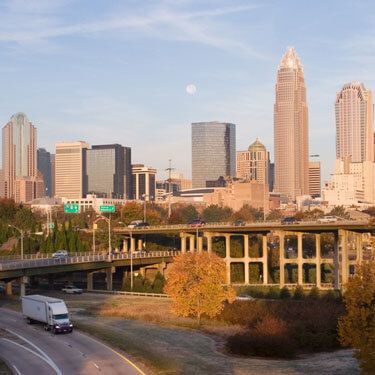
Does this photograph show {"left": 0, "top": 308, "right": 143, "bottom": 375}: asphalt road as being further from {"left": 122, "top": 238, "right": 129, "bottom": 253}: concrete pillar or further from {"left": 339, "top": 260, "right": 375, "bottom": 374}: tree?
{"left": 122, "top": 238, "right": 129, "bottom": 253}: concrete pillar

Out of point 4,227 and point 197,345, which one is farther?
point 4,227

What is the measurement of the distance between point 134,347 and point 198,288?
22.5 metres

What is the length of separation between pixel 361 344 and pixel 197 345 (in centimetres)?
2224

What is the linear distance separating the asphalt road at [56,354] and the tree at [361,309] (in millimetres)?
15225

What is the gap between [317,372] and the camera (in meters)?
60.9

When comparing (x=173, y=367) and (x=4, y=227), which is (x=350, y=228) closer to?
(x=4, y=227)

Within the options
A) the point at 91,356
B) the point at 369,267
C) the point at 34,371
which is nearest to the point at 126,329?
the point at 91,356

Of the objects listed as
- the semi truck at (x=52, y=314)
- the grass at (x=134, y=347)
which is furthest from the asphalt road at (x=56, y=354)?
the grass at (x=134, y=347)

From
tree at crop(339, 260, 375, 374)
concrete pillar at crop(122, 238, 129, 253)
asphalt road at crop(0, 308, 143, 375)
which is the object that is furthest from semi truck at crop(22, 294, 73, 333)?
concrete pillar at crop(122, 238, 129, 253)

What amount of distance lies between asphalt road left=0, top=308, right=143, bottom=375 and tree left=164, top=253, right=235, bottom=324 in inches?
743

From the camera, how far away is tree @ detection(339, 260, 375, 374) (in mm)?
53406

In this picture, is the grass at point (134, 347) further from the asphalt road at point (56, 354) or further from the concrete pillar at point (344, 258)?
the concrete pillar at point (344, 258)

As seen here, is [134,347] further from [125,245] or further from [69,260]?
[125,245]

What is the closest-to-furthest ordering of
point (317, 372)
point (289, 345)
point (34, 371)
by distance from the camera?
1. point (34, 371)
2. point (317, 372)
3. point (289, 345)
